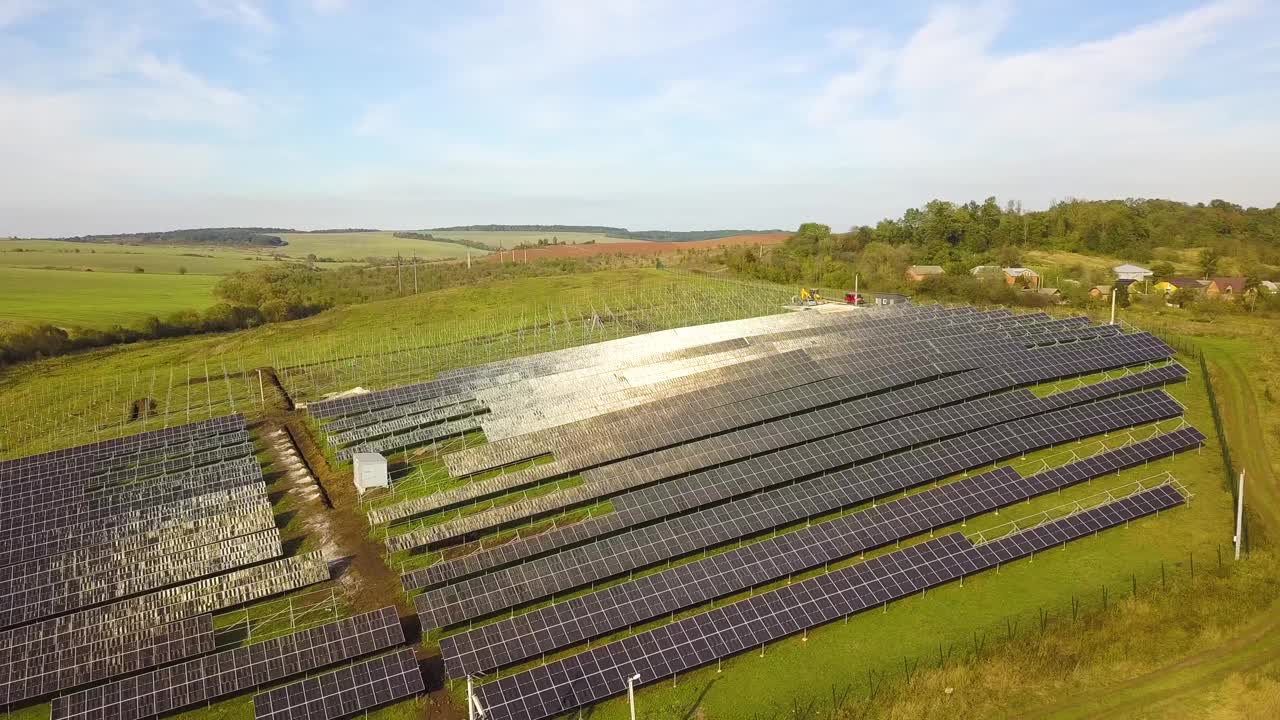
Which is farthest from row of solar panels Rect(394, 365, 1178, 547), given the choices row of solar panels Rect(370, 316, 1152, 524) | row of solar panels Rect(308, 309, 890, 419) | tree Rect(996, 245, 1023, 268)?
tree Rect(996, 245, 1023, 268)

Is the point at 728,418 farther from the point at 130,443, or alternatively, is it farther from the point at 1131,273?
the point at 1131,273

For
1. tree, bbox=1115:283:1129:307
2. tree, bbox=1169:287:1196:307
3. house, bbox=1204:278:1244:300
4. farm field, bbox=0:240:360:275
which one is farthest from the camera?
farm field, bbox=0:240:360:275

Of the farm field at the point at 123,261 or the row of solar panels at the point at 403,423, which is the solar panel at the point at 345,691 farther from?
the farm field at the point at 123,261

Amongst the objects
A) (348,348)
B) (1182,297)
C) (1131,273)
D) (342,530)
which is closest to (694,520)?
(342,530)

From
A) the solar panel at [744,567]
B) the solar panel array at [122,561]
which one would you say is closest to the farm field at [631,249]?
the solar panel at [744,567]

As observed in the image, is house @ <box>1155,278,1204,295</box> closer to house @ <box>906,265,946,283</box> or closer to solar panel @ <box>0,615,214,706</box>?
house @ <box>906,265,946,283</box>

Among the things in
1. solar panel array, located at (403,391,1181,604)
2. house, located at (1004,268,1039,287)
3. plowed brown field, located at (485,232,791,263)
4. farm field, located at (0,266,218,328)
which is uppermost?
plowed brown field, located at (485,232,791,263)

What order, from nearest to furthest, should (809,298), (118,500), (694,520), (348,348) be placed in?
(694,520) < (118,500) < (348,348) < (809,298)
